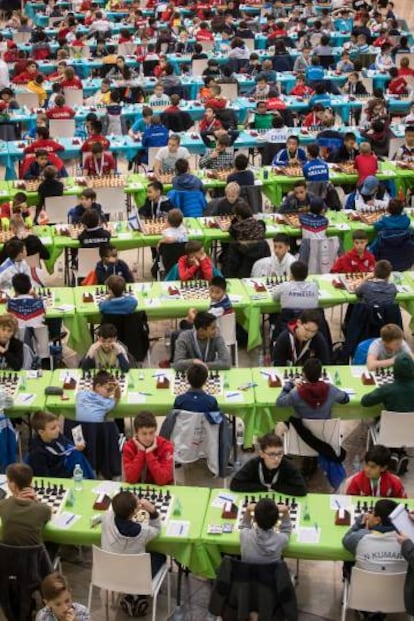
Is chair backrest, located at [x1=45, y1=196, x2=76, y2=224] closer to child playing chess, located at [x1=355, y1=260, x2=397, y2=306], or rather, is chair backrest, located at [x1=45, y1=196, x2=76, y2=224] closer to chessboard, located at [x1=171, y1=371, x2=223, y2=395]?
child playing chess, located at [x1=355, y1=260, x2=397, y2=306]

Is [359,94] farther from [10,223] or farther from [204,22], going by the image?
[10,223]

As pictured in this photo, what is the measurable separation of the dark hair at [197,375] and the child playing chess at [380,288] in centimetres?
257

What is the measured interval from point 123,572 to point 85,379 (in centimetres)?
269

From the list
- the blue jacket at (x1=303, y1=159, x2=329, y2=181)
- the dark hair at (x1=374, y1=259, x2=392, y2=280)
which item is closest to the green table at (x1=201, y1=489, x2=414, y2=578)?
the dark hair at (x1=374, y1=259, x2=392, y2=280)

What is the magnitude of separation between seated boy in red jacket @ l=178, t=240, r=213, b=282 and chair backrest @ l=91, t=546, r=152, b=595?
15.2 feet

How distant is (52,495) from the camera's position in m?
8.16

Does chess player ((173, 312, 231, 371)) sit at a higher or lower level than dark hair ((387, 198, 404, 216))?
lower

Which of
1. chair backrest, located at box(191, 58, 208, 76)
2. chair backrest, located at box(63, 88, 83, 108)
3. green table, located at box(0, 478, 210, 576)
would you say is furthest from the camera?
chair backrest, located at box(191, 58, 208, 76)

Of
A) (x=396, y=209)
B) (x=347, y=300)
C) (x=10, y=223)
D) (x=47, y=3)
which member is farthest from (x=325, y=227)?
(x=47, y=3)

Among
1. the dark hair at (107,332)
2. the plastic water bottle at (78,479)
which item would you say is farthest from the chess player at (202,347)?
the plastic water bottle at (78,479)

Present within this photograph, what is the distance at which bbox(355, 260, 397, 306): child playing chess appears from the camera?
10.8 meters

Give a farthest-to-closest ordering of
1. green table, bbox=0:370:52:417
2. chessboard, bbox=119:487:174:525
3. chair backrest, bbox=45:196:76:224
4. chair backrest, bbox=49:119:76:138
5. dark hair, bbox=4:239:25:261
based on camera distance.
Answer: chair backrest, bbox=49:119:76:138
chair backrest, bbox=45:196:76:224
dark hair, bbox=4:239:25:261
green table, bbox=0:370:52:417
chessboard, bbox=119:487:174:525

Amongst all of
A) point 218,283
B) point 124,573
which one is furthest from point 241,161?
point 124,573

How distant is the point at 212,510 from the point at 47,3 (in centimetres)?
2175
